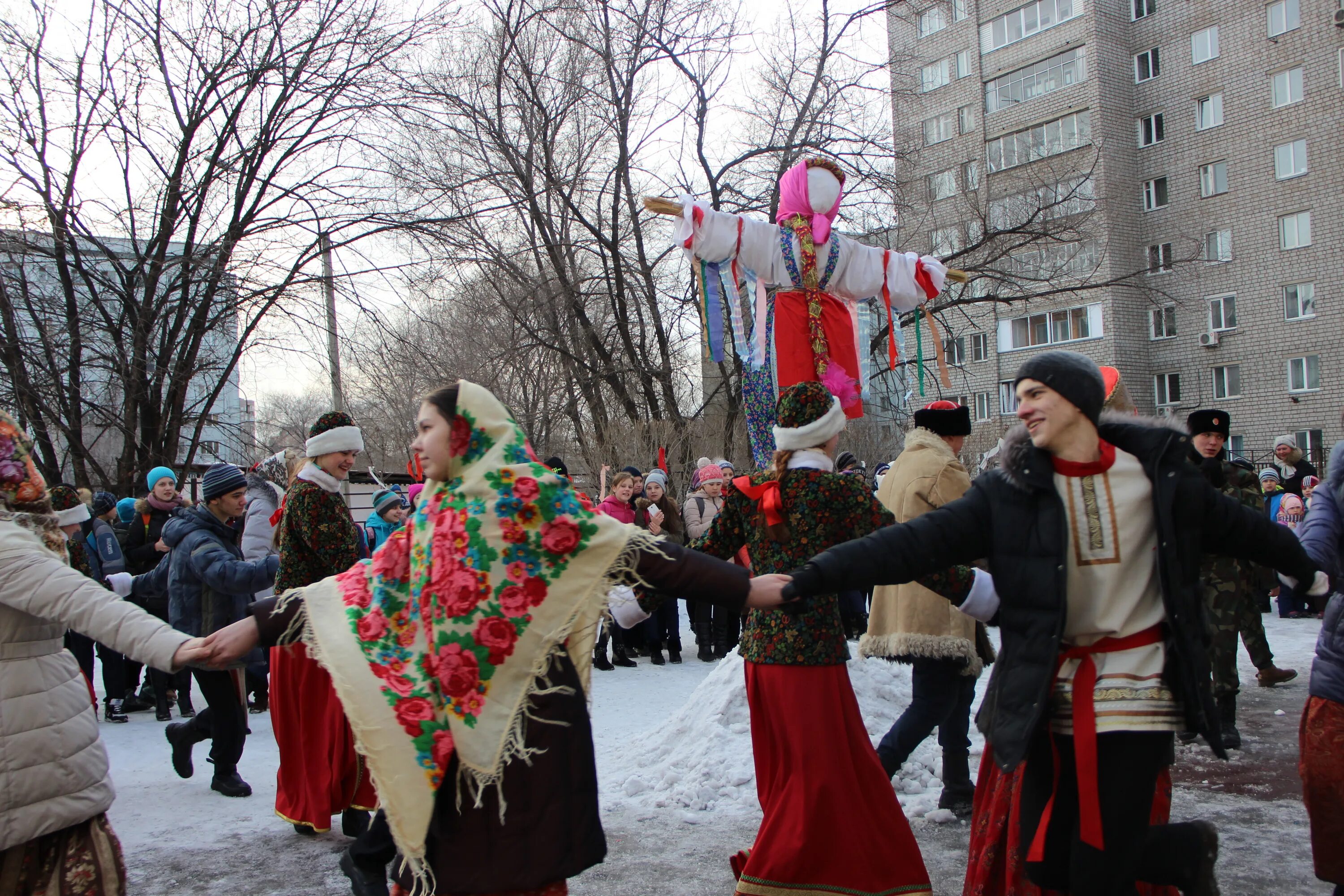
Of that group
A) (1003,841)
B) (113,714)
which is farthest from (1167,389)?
(1003,841)

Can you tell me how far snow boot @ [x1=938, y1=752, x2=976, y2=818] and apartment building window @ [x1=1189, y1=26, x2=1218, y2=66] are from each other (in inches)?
1311

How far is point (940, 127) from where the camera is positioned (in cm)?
3709

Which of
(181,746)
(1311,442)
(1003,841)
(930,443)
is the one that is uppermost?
(1311,442)

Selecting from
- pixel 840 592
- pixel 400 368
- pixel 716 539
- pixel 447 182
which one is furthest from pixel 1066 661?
pixel 447 182

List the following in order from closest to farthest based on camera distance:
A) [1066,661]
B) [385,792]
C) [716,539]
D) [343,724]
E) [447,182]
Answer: [385,792]
[1066,661]
[716,539]
[343,724]
[447,182]

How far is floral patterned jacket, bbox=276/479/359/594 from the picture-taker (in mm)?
4871

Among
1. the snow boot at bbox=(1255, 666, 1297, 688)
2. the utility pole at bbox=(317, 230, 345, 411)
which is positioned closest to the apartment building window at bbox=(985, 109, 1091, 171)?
the utility pole at bbox=(317, 230, 345, 411)

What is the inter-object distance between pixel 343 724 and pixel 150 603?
4.73 meters

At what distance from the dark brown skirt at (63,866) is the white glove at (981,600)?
9.15ft

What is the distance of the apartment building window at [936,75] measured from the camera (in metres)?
36.8

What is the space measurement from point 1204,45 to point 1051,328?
964 centimetres

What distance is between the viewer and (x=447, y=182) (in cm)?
1775

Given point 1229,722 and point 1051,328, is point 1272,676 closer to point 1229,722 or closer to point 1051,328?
point 1229,722

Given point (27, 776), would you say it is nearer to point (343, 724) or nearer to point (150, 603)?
point (343, 724)
